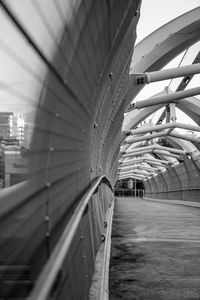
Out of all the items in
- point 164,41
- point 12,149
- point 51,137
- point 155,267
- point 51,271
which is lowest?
point 155,267

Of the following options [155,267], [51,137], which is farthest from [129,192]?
[51,137]

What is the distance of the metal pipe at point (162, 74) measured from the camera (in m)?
12.4

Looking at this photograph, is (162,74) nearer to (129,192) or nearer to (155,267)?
(155,267)

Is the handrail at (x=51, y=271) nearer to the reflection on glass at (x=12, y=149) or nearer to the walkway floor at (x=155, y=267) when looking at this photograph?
the reflection on glass at (x=12, y=149)

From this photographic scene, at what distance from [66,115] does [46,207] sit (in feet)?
2.58

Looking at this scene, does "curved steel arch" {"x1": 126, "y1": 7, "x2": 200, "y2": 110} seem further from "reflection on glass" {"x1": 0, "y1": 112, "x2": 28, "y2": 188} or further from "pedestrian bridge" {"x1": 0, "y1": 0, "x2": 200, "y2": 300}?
"reflection on glass" {"x1": 0, "y1": 112, "x2": 28, "y2": 188}

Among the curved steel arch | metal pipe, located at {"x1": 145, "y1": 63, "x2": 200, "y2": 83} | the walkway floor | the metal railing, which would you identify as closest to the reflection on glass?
the walkway floor

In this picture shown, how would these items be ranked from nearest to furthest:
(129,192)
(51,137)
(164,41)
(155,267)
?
(51,137)
(155,267)
(164,41)
(129,192)

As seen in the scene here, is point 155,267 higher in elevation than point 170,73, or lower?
lower

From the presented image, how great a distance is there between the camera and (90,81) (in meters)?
4.36

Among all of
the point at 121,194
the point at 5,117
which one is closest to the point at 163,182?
the point at 121,194

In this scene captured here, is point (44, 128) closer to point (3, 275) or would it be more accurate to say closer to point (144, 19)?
point (3, 275)

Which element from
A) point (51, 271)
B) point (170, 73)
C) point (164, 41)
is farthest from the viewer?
point (164, 41)

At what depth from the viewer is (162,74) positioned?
1336 cm
